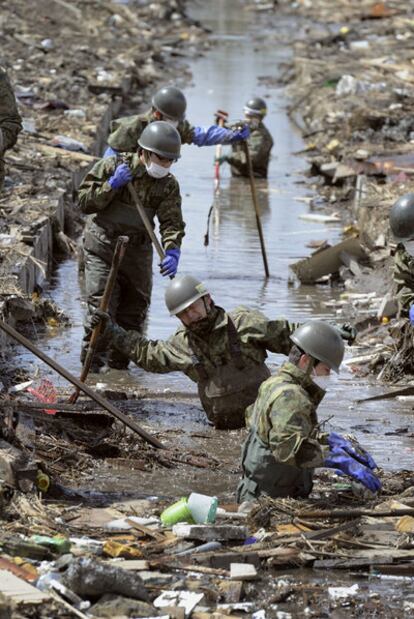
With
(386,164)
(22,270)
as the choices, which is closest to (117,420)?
(22,270)

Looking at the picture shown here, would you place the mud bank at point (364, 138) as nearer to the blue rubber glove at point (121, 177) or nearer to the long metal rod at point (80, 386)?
the blue rubber glove at point (121, 177)

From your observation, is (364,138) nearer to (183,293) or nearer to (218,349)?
(218,349)

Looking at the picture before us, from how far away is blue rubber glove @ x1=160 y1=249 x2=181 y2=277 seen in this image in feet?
35.0

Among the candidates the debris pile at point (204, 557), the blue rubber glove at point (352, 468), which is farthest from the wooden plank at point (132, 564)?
the blue rubber glove at point (352, 468)

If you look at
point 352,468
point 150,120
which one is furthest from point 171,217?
point 352,468

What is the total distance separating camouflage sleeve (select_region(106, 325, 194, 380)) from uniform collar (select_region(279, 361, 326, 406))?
1.65 m

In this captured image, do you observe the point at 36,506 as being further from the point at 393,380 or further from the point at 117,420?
the point at 393,380

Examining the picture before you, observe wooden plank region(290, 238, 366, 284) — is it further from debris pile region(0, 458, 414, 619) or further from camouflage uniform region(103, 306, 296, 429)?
debris pile region(0, 458, 414, 619)

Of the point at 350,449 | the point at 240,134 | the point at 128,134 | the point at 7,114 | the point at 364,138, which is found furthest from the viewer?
the point at 364,138

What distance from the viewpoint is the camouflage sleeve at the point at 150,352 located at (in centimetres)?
941

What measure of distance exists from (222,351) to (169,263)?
1.48m

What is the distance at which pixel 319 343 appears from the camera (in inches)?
306

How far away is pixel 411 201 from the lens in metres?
10.8

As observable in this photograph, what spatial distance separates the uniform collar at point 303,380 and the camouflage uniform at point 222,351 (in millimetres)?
1368
